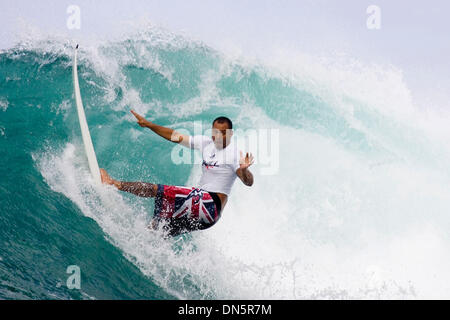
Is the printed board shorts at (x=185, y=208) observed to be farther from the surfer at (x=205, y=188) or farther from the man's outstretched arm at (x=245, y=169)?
the man's outstretched arm at (x=245, y=169)

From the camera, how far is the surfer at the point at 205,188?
3.66 metres

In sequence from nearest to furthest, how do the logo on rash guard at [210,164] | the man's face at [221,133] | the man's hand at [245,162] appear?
the man's hand at [245,162]
the man's face at [221,133]
the logo on rash guard at [210,164]

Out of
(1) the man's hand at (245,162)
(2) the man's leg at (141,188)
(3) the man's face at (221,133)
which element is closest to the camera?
(1) the man's hand at (245,162)

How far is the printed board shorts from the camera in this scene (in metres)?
3.76

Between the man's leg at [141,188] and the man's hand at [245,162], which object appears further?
the man's leg at [141,188]

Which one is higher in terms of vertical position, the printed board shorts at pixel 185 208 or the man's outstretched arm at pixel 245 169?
the man's outstretched arm at pixel 245 169

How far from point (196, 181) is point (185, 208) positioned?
10.2 ft

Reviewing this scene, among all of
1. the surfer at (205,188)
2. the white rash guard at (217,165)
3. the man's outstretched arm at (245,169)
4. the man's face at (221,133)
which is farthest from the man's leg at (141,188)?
the man's outstretched arm at (245,169)

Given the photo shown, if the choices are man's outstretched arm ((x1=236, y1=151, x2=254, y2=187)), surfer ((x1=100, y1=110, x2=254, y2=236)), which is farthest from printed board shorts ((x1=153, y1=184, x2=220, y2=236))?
man's outstretched arm ((x1=236, y1=151, x2=254, y2=187))

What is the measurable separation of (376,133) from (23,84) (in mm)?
8289

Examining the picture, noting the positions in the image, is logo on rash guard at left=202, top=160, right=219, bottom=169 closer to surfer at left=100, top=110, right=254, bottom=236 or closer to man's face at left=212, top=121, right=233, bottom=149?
surfer at left=100, top=110, right=254, bottom=236

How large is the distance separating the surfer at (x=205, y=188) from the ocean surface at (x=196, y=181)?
40 centimetres
